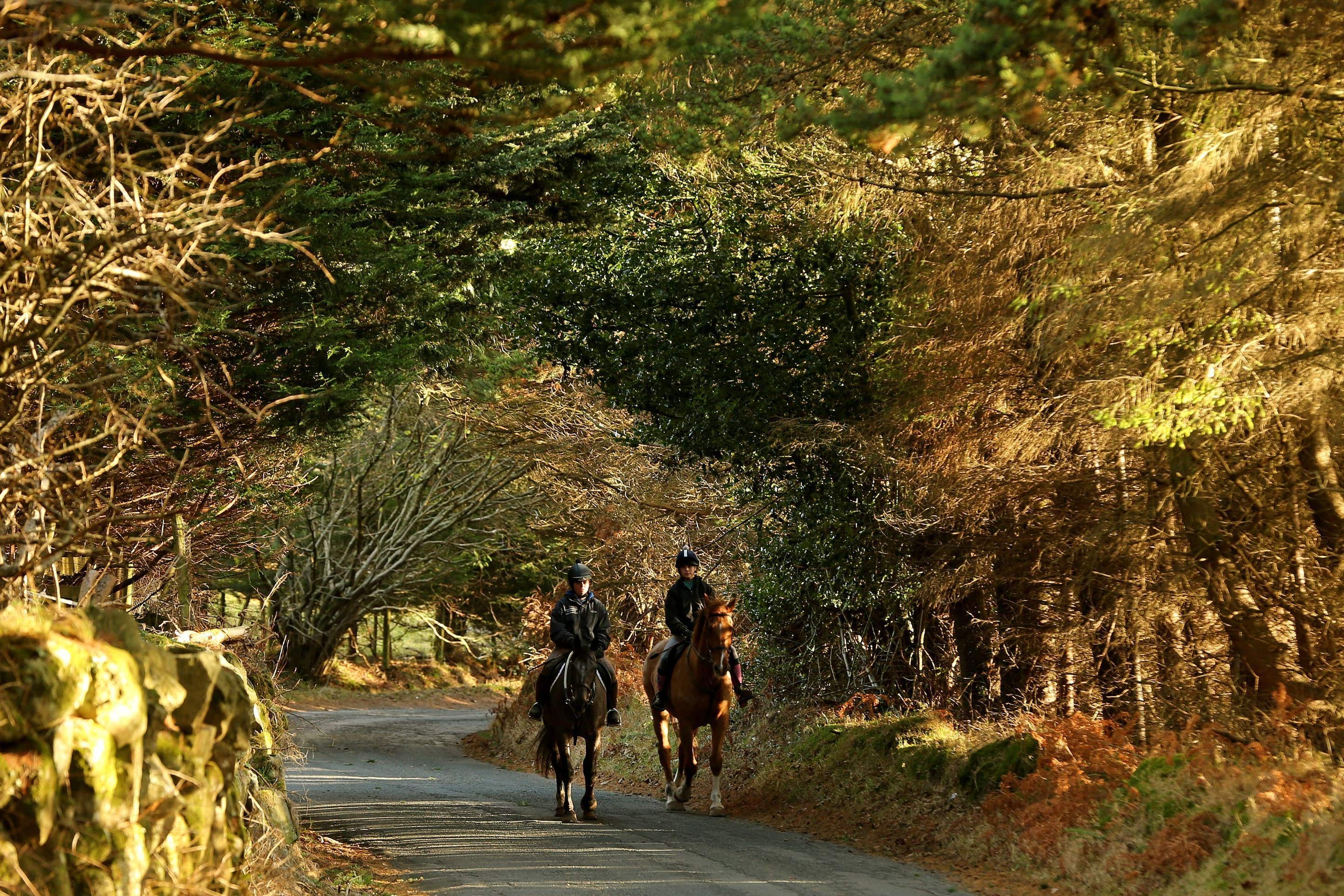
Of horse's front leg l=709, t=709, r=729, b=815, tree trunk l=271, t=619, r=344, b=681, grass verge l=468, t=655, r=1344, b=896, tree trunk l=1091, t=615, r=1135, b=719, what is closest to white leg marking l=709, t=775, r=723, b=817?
horse's front leg l=709, t=709, r=729, b=815

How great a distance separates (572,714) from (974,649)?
16.3ft

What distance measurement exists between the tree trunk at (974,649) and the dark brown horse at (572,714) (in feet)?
14.5

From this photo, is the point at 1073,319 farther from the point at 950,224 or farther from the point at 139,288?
the point at 139,288

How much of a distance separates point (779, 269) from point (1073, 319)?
17.1 feet

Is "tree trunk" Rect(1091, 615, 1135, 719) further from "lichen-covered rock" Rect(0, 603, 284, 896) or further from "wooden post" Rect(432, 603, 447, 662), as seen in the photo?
"wooden post" Rect(432, 603, 447, 662)

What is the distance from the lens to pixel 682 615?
15758mm

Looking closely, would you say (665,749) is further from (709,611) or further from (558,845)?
(558,845)

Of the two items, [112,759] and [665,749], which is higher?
[112,759]

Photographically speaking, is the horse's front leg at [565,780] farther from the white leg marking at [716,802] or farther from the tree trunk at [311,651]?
the tree trunk at [311,651]

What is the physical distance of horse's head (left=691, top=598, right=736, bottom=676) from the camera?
48.0ft

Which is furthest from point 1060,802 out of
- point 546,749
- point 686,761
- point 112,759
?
point 112,759

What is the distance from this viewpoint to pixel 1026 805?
11.8 metres

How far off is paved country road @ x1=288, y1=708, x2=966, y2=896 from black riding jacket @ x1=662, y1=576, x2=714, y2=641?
2.12m

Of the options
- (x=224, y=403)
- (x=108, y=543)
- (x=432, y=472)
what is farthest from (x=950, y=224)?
(x=432, y=472)
